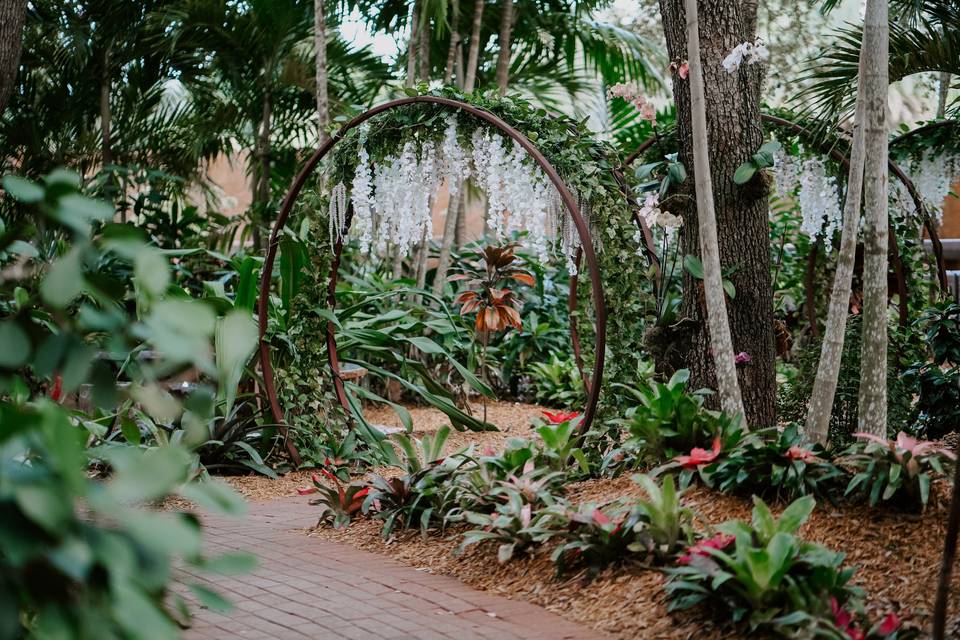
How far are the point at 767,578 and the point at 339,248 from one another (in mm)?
3970

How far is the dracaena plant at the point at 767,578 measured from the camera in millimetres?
2541

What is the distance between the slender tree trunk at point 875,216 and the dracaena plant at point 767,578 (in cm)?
106

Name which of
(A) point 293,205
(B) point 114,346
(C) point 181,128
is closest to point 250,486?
(A) point 293,205

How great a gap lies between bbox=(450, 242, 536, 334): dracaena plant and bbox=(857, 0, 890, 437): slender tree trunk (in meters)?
4.05

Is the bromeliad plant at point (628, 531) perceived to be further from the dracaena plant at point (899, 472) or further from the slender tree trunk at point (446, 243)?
the slender tree trunk at point (446, 243)

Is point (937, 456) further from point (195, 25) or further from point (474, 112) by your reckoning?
point (195, 25)

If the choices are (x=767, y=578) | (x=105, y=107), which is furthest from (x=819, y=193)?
(x=105, y=107)

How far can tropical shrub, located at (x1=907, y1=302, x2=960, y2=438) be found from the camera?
16.5 feet

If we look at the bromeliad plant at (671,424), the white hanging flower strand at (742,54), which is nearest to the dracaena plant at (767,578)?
the bromeliad plant at (671,424)

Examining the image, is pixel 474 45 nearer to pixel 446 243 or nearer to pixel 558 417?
pixel 446 243

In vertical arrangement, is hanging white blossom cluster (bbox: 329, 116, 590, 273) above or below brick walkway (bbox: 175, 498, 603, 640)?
above

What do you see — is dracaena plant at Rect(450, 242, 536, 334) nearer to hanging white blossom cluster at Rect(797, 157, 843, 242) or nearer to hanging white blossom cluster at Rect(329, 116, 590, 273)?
hanging white blossom cluster at Rect(329, 116, 590, 273)

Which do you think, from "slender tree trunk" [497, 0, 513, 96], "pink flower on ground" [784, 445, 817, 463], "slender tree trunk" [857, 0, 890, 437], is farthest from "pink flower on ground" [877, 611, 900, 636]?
"slender tree trunk" [497, 0, 513, 96]

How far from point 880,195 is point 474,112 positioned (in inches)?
83.3
